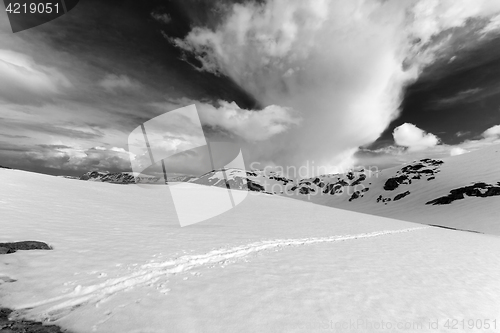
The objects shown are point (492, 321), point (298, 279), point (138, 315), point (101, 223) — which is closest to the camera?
point (138, 315)

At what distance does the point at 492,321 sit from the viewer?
598 cm

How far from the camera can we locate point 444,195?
2813 inches

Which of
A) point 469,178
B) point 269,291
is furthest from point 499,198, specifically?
point 269,291

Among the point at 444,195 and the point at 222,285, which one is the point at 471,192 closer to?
the point at 444,195

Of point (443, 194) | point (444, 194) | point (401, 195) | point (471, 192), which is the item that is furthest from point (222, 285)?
point (401, 195)

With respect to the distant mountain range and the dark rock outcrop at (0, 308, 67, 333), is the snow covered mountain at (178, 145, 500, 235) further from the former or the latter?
the dark rock outcrop at (0, 308, 67, 333)

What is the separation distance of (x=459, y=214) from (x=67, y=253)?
253ft

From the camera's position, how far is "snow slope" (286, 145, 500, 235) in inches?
2002

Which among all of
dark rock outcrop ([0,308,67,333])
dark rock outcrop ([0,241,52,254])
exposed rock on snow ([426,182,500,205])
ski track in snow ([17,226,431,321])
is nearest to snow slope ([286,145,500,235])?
exposed rock on snow ([426,182,500,205])

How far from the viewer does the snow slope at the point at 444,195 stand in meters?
50.8

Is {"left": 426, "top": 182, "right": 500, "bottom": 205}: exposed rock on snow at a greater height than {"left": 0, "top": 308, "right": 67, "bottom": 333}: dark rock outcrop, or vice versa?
{"left": 0, "top": 308, "right": 67, "bottom": 333}: dark rock outcrop

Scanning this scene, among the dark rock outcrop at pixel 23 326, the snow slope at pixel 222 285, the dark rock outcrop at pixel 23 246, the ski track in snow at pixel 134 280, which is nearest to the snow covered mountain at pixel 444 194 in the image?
the snow slope at pixel 222 285

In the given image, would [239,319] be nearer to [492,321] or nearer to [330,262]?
[330,262]

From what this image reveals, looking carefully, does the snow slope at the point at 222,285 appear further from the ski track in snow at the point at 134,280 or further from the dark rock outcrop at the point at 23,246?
the dark rock outcrop at the point at 23,246
